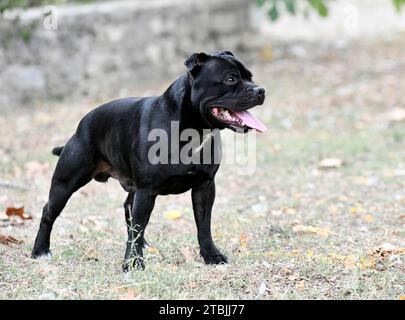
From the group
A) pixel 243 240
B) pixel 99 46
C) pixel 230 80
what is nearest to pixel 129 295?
pixel 230 80

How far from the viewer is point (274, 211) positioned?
686cm

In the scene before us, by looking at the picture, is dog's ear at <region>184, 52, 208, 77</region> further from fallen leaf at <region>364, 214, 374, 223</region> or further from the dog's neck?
fallen leaf at <region>364, 214, 374, 223</region>

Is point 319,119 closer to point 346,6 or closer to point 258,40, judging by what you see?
point 258,40

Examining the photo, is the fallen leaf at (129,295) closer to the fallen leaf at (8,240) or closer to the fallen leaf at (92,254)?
the fallen leaf at (92,254)

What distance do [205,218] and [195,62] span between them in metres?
1.10

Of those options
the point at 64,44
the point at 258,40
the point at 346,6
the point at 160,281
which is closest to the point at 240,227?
the point at 160,281

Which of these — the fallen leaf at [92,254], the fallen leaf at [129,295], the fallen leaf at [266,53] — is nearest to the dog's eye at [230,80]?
the fallen leaf at [129,295]

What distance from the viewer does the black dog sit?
4730 millimetres

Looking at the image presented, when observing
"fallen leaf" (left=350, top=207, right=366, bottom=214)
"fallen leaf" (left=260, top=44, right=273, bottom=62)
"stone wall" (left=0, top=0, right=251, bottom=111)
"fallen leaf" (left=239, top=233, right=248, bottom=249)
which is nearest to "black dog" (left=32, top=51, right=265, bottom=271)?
"fallen leaf" (left=239, top=233, right=248, bottom=249)

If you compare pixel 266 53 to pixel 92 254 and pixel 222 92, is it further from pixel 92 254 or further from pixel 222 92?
pixel 222 92

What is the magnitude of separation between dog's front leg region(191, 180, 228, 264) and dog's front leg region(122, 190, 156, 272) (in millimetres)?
383

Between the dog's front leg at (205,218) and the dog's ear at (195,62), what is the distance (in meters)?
0.79

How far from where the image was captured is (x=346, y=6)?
17.6 metres

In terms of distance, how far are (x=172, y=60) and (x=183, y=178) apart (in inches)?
298
